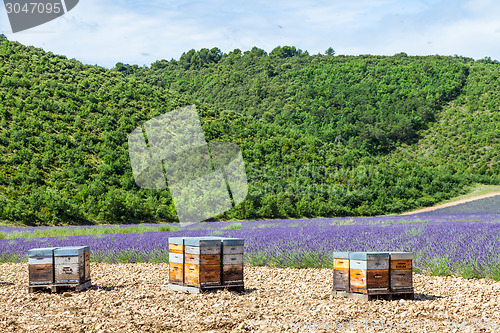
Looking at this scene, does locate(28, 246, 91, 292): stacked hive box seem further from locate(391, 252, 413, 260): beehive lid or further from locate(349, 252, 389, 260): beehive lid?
locate(391, 252, 413, 260): beehive lid

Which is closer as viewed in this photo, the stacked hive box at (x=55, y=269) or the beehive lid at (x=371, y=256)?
the beehive lid at (x=371, y=256)

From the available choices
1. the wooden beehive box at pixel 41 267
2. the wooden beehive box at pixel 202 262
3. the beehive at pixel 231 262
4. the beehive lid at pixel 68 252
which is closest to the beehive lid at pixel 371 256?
the beehive at pixel 231 262

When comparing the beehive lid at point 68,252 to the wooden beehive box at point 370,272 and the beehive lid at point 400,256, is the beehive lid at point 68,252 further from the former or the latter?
the beehive lid at point 400,256

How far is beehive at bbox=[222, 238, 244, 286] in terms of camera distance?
697 cm

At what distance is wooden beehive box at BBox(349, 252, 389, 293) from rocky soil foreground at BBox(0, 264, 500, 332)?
0.75 ft

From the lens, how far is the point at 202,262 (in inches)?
269

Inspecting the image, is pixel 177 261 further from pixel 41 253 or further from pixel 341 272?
pixel 341 272

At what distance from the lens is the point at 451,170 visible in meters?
49.5

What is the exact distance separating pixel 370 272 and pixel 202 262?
7.51ft

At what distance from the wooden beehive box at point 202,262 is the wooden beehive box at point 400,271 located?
2377 millimetres

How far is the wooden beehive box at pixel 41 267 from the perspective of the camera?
22.9 feet

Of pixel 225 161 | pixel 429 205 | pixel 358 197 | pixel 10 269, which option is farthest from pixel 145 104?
pixel 10 269

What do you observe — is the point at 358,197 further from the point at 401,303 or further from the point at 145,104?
the point at 401,303

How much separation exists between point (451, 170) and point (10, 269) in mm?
47214
